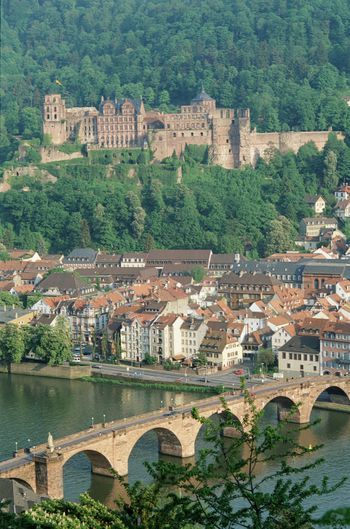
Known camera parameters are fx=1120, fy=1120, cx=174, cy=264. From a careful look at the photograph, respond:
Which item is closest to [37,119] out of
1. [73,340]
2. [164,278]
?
[164,278]

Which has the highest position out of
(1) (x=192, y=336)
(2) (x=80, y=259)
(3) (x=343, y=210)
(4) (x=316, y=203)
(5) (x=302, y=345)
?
(4) (x=316, y=203)

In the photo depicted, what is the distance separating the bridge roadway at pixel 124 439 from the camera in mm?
28109

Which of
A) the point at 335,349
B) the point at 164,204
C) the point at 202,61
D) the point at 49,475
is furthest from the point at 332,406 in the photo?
the point at 202,61

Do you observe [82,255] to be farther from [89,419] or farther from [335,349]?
[89,419]

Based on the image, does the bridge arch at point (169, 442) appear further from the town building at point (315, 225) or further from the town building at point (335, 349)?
the town building at point (315, 225)

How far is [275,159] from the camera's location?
245 feet

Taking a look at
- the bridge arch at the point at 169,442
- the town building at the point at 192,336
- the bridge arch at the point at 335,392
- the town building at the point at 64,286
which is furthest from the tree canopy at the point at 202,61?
the bridge arch at the point at 169,442

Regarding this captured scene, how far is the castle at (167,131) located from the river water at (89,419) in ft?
103

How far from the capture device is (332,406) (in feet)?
127

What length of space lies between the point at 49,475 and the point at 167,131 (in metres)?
48.1

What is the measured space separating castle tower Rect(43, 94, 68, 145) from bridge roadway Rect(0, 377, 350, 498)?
41061mm

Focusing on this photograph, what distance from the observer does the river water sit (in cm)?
3034

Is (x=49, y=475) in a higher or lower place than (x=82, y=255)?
lower

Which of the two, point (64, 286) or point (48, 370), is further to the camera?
point (64, 286)
